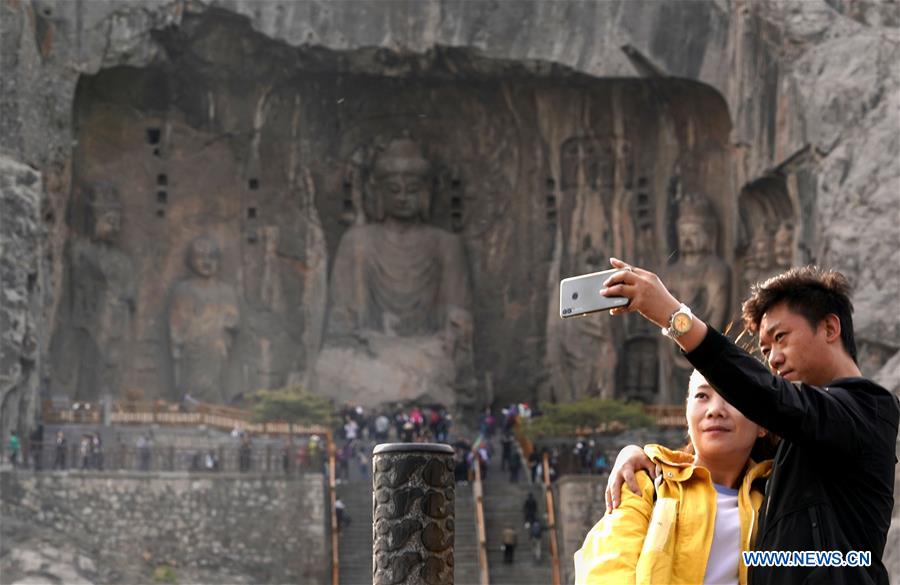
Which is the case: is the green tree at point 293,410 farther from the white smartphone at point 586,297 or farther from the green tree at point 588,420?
the white smartphone at point 586,297

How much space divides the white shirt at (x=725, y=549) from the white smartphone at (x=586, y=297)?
0.76 metres

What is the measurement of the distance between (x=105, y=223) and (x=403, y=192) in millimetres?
5568

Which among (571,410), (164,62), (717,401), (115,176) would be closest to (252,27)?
(164,62)

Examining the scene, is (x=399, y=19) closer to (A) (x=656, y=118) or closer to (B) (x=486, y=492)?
(A) (x=656, y=118)

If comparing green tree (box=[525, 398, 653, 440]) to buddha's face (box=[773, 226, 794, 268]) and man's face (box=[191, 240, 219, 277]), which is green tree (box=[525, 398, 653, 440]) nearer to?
buddha's face (box=[773, 226, 794, 268])

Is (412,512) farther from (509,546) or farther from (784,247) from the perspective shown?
(784,247)

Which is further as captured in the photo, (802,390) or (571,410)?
(571,410)

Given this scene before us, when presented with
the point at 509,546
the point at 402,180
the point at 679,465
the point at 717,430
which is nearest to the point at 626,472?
the point at 679,465

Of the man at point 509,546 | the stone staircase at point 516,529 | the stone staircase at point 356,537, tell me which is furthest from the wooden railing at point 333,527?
the man at point 509,546

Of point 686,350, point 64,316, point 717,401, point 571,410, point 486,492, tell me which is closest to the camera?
point 686,350

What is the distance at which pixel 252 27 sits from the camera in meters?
32.9

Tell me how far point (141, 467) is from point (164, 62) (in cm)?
772

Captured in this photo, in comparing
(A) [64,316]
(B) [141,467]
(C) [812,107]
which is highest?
(C) [812,107]

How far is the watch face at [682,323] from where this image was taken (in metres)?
5.17
